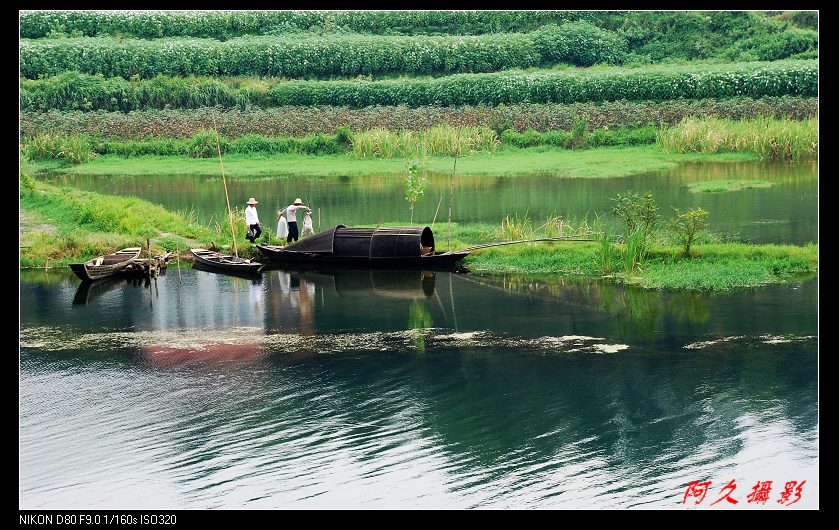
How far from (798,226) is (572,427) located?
36.9ft

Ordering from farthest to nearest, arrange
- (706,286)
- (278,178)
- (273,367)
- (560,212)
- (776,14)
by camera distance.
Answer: (776,14)
(278,178)
(560,212)
(706,286)
(273,367)

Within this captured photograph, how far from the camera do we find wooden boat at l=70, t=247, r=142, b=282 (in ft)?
62.4

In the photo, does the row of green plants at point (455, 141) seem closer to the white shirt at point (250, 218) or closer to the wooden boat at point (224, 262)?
the white shirt at point (250, 218)

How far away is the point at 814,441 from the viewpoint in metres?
11.8

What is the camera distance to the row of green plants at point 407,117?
112 feet

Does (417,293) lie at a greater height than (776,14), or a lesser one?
lesser

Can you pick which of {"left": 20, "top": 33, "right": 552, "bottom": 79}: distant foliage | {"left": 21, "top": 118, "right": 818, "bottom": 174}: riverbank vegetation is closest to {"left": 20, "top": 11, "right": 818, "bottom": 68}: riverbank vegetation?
{"left": 20, "top": 33, "right": 552, "bottom": 79}: distant foliage

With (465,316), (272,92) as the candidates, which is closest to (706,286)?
(465,316)

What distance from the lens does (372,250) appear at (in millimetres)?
19594

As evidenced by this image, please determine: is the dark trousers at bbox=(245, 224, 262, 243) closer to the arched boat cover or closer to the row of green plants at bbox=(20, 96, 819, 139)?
the arched boat cover

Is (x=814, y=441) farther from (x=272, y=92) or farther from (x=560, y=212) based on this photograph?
(x=272, y=92)

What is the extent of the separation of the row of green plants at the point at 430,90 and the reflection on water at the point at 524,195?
7508 mm

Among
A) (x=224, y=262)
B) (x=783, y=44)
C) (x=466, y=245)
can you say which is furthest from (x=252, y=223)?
(x=783, y=44)
